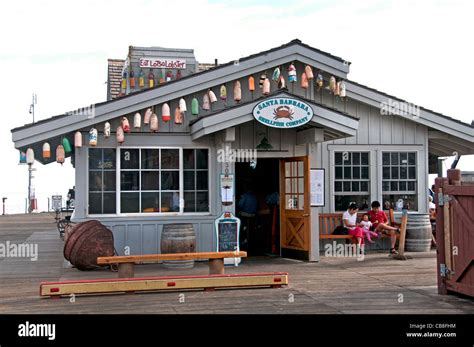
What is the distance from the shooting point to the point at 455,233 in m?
8.98

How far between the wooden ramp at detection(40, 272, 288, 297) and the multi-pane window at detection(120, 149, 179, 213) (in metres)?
3.38

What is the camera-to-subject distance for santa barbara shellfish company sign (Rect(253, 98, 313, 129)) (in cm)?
1219

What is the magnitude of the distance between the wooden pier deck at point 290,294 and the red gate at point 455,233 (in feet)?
0.89

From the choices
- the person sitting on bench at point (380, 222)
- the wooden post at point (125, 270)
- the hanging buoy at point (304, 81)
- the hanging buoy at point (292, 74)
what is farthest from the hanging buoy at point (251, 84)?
the wooden post at point (125, 270)

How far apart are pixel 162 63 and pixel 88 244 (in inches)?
345

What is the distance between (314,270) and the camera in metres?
12.0

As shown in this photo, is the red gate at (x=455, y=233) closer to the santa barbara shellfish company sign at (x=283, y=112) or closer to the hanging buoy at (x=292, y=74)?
the santa barbara shellfish company sign at (x=283, y=112)

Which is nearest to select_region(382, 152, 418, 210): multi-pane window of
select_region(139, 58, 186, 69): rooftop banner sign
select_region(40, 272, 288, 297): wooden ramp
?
select_region(40, 272, 288, 297): wooden ramp

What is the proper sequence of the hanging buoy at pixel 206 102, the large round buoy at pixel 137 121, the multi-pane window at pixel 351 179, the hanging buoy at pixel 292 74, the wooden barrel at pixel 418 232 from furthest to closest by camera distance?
the multi-pane window at pixel 351 179, the wooden barrel at pixel 418 232, the hanging buoy at pixel 292 74, the hanging buoy at pixel 206 102, the large round buoy at pixel 137 121

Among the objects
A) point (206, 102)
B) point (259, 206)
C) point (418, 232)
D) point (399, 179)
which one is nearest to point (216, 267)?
point (206, 102)

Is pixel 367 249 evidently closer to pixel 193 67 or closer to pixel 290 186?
pixel 290 186

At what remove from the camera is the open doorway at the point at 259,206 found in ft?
48.1

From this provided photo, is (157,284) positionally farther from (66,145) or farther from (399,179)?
(399,179)
